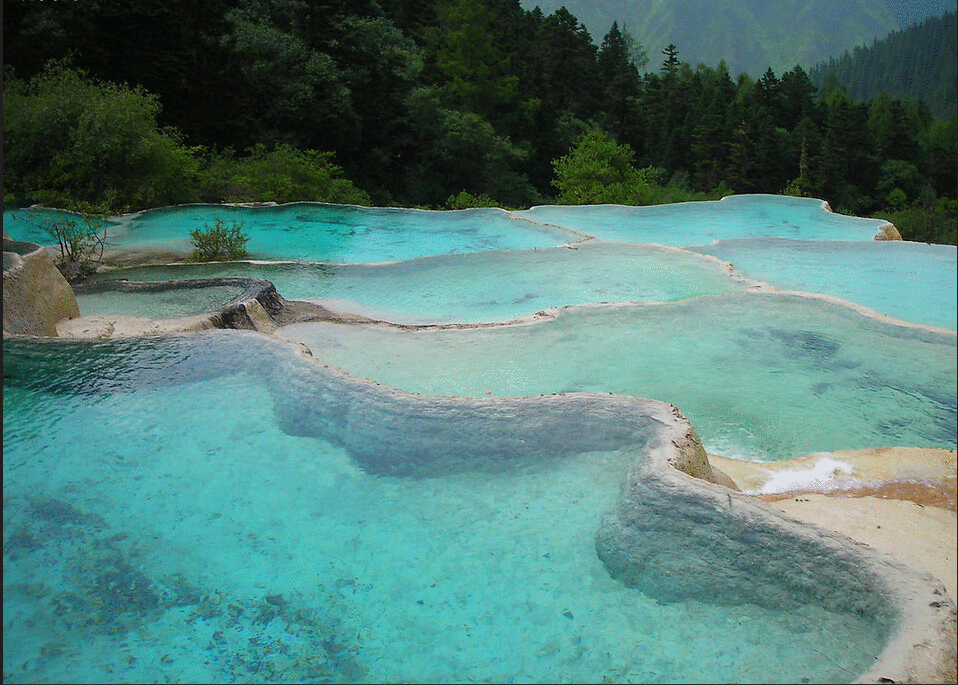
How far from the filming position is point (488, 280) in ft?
28.7

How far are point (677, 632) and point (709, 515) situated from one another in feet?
1.68

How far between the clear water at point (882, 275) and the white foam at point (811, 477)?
0.94 meters

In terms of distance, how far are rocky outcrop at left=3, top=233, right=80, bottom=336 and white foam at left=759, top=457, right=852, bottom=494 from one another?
4794mm

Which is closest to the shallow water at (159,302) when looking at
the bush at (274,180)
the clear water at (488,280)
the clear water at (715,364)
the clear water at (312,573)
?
the clear water at (715,364)

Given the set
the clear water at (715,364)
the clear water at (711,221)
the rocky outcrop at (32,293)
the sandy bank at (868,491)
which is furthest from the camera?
the clear water at (711,221)

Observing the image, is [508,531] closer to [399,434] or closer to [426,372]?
[399,434]

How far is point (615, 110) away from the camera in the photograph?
88.8ft

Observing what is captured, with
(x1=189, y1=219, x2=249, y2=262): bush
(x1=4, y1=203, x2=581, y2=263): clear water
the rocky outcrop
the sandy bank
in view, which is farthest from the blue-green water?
(x1=4, y1=203, x2=581, y2=263): clear water

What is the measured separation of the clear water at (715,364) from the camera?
3.98 m

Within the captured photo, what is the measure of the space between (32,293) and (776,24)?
18.0 ft

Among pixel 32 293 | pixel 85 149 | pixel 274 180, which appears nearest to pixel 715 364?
pixel 32 293

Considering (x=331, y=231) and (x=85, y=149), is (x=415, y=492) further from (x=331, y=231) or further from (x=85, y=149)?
(x=85, y=149)

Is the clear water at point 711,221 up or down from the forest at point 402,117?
down

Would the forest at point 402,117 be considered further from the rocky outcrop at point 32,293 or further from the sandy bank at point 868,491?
the sandy bank at point 868,491
